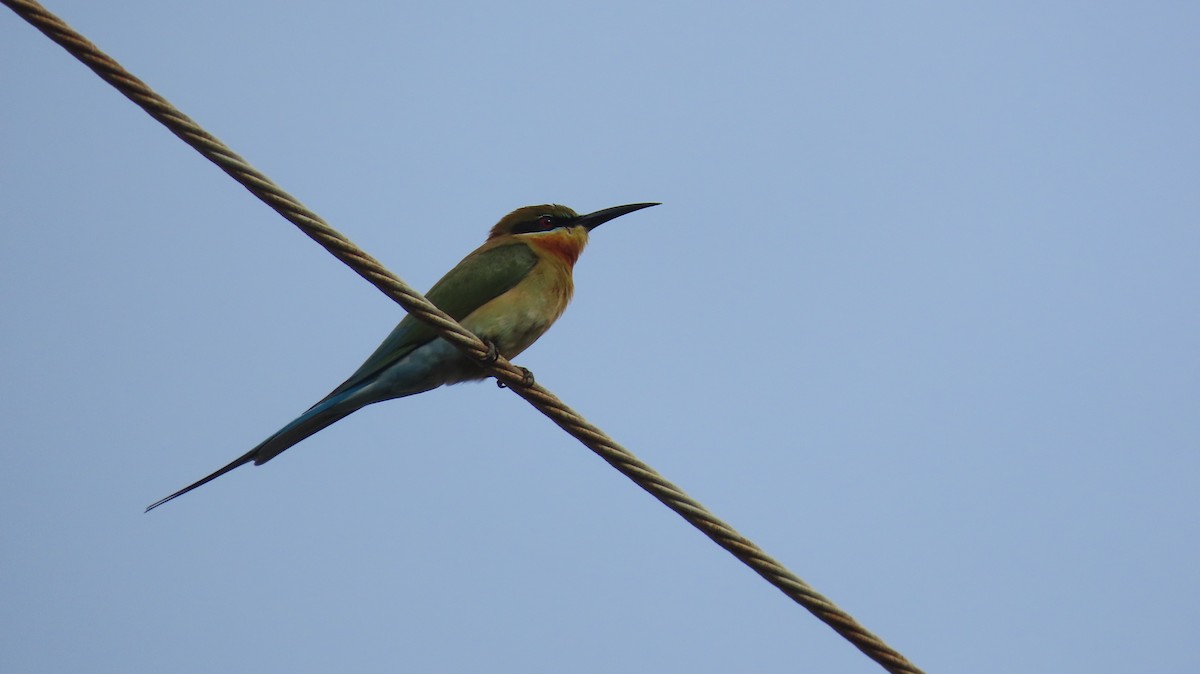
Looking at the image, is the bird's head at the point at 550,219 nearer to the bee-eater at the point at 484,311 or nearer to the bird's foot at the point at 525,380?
the bee-eater at the point at 484,311

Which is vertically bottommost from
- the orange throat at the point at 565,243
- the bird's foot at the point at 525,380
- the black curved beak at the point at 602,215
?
the bird's foot at the point at 525,380

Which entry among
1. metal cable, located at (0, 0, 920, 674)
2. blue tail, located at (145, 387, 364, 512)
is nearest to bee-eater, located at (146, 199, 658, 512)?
blue tail, located at (145, 387, 364, 512)

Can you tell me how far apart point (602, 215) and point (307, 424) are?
5.92 ft

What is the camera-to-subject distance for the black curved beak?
490cm

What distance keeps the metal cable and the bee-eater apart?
0.90 metres

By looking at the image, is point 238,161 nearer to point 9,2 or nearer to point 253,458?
point 9,2

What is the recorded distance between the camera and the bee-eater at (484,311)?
367 centimetres

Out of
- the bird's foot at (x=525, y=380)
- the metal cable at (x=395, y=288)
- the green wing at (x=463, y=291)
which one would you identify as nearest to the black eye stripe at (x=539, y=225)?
the green wing at (x=463, y=291)

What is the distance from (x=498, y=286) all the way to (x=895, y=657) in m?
2.33

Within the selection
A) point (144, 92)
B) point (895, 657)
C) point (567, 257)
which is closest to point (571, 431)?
point (895, 657)

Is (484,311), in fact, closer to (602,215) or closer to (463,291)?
(463,291)

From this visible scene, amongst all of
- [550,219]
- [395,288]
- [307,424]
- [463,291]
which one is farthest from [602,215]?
[395,288]

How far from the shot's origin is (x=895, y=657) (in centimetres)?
224

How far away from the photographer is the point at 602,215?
4.94 metres
